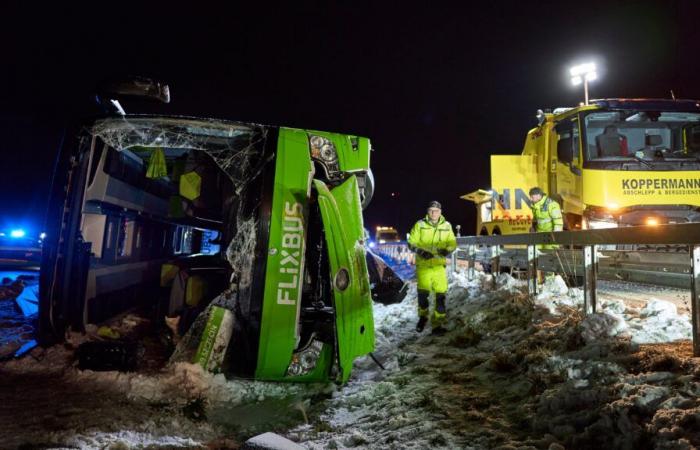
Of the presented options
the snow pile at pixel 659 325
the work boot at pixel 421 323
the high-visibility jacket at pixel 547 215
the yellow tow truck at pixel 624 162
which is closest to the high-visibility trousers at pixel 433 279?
the work boot at pixel 421 323

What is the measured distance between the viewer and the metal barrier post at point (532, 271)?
6176 millimetres

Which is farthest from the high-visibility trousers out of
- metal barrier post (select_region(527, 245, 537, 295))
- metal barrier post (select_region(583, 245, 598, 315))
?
metal barrier post (select_region(583, 245, 598, 315))

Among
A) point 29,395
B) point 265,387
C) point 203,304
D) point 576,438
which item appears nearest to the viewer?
point 576,438

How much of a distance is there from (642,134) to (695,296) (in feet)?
20.3

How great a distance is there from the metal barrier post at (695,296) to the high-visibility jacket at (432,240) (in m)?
3.52

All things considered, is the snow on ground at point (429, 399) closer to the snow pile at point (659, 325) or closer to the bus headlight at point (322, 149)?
the snow pile at point (659, 325)

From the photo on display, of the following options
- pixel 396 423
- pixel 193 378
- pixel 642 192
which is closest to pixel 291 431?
pixel 396 423

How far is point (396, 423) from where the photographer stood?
313 centimetres

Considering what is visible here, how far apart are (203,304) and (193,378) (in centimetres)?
142

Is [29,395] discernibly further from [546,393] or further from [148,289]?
[546,393]

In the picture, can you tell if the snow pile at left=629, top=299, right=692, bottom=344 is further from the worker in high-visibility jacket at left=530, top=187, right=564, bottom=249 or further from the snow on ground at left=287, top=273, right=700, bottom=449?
the worker in high-visibility jacket at left=530, top=187, right=564, bottom=249

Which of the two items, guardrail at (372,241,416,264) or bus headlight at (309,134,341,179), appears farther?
guardrail at (372,241,416,264)

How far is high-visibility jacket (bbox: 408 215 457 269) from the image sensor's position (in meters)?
6.67

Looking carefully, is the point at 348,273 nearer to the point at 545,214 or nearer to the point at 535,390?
the point at 535,390
